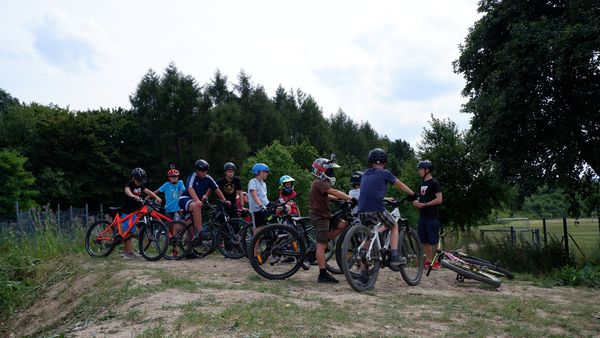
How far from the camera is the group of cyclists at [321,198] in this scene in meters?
7.68

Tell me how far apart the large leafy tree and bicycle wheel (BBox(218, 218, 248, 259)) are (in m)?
11.6

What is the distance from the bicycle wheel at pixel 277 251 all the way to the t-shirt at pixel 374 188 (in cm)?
114

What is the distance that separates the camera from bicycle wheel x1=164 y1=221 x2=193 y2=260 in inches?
424

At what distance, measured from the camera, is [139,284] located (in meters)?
7.39

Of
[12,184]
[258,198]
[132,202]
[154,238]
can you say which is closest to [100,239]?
[132,202]

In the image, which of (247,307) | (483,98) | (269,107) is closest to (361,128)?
(269,107)

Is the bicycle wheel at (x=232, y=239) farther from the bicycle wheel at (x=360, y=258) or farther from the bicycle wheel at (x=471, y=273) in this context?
the bicycle wheel at (x=471, y=273)

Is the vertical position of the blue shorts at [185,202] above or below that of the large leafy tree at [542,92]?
Result: below

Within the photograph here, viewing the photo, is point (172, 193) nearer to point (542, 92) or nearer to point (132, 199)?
point (132, 199)

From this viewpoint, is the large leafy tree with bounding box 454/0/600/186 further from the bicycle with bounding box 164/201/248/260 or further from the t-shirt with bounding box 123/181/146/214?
the t-shirt with bounding box 123/181/146/214

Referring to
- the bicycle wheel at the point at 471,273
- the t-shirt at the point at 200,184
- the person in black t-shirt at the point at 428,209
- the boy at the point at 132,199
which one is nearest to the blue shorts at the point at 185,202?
the t-shirt at the point at 200,184

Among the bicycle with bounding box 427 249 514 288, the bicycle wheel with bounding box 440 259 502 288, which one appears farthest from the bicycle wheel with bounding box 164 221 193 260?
the bicycle wheel with bounding box 440 259 502 288

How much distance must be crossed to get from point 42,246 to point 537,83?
16109 mm

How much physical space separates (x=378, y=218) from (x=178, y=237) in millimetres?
4832
